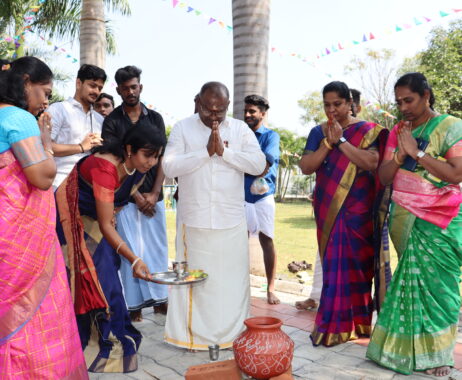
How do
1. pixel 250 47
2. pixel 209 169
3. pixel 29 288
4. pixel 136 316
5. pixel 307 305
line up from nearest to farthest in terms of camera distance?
1. pixel 29 288
2. pixel 209 169
3. pixel 136 316
4. pixel 307 305
5. pixel 250 47

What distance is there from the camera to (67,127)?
14.3ft

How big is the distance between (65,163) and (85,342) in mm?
1720

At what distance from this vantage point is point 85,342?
3326 millimetres

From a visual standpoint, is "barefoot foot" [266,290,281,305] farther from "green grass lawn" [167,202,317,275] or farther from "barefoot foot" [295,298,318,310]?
"green grass lawn" [167,202,317,275]

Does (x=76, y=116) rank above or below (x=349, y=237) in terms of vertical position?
above

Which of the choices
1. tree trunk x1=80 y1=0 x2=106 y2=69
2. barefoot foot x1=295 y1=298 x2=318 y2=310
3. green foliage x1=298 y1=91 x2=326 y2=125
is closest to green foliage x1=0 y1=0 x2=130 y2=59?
tree trunk x1=80 y1=0 x2=106 y2=69

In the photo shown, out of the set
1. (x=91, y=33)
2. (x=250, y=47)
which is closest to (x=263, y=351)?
(x=250, y=47)

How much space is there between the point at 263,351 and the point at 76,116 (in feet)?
9.69

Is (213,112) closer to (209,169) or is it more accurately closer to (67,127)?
(209,169)

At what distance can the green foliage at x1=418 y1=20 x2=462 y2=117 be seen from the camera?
1464 centimetres

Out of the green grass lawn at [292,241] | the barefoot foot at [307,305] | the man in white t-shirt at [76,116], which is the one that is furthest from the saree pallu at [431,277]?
the green grass lawn at [292,241]

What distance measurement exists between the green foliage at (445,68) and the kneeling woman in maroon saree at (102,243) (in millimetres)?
13565

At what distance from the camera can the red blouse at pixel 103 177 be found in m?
2.98

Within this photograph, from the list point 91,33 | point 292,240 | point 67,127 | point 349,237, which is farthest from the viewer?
point 292,240
